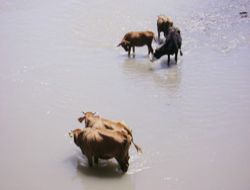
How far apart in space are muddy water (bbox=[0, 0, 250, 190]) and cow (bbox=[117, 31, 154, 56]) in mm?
280

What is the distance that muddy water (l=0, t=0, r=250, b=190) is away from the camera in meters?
6.91

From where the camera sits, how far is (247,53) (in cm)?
1144

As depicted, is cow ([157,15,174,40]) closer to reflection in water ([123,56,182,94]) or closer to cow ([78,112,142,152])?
reflection in water ([123,56,182,94])

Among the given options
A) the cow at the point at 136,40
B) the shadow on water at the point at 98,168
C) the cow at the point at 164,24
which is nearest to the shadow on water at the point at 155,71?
the cow at the point at 136,40

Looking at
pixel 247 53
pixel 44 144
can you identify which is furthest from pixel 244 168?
pixel 247 53

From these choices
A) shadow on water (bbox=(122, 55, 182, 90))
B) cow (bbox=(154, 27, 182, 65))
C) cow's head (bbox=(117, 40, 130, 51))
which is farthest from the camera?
cow's head (bbox=(117, 40, 130, 51))

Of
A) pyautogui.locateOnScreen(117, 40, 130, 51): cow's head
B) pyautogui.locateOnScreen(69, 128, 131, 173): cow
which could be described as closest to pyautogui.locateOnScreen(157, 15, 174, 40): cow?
pyautogui.locateOnScreen(117, 40, 130, 51): cow's head

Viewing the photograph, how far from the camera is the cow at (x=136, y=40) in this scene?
11.8 meters

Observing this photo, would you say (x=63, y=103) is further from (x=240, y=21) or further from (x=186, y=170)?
(x=240, y=21)

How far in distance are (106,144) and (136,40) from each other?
571 cm

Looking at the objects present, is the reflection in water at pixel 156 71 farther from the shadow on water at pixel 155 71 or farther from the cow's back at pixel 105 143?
the cow's back at pixel 105 143

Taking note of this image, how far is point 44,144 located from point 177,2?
9.51 meters

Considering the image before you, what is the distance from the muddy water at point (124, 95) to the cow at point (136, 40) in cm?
28

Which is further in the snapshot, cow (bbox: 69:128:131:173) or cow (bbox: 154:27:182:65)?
cow (bbox: 154:27:182:65)
